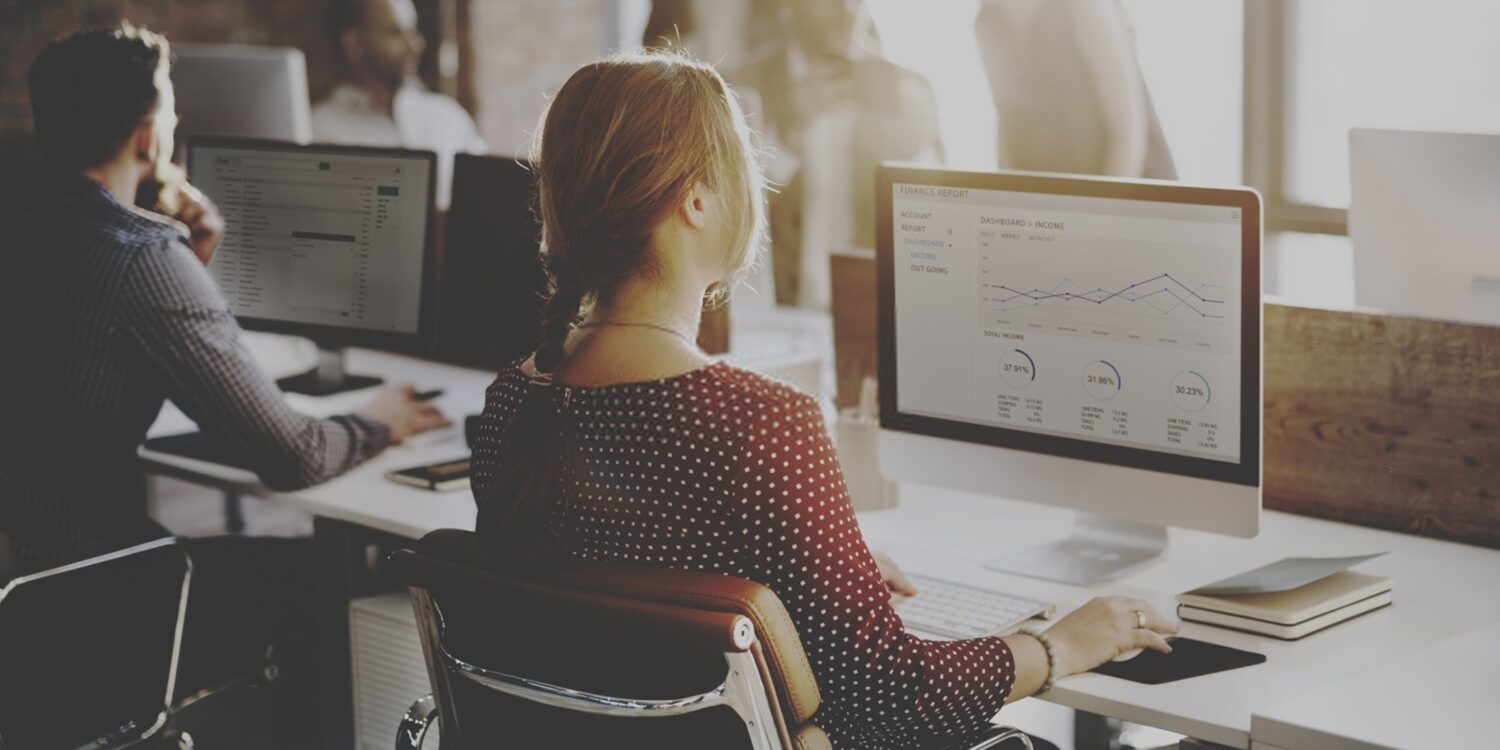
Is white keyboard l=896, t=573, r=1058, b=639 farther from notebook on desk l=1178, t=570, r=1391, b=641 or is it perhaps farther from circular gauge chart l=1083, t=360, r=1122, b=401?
circular gauge chart l=1083, t=360, r=1122, b=401

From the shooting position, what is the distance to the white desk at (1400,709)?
4.76ft

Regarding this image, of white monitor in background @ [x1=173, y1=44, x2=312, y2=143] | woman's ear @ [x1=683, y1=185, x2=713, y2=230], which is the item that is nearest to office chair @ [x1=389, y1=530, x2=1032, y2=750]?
woman's ear @ [x1=683, y1=185, x2=713, y2=230]

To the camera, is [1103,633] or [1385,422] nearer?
[1103,633]

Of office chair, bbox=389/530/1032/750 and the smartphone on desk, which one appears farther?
the smartphone on desk

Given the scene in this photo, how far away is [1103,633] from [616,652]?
0.59 m

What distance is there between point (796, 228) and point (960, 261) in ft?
11.9

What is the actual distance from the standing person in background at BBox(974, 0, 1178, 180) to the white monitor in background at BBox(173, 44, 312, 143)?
1.85m

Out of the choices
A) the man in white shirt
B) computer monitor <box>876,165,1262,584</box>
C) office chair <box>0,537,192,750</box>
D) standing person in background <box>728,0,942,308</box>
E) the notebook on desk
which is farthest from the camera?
standing person in background <box>728,0,942,308</box>

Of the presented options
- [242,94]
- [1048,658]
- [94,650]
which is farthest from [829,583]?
[242,94]

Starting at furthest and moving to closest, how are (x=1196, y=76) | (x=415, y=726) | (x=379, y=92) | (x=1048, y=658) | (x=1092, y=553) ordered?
(x=379, y=92)
(x=1196, y=76)
(x=1092, y=553)
(x=415, y=726)
(x=1048, y=658)

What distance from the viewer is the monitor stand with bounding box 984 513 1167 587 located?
201 centimetres

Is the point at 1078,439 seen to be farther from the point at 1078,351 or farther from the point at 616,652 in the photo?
the point at 616,652

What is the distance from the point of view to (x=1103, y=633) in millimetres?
1680

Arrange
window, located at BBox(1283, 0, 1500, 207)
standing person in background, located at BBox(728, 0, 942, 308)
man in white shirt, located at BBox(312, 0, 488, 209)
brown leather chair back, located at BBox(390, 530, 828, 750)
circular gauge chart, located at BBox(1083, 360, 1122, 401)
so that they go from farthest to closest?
standing person in background, located at BBox(728, 0, 942, 308), man in white shirt, located at BBox(312, 0, 488, 209), window, located at BBox(1283, 0, 1500, 207), circular gauge chart, located at BBox(1083, 360, 1122, 401), brown leather chair back, located at BBox(390, 530, 828, 750)
